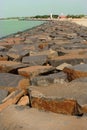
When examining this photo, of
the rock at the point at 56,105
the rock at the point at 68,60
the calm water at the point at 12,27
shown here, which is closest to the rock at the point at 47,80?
the rock at the point at 56,105

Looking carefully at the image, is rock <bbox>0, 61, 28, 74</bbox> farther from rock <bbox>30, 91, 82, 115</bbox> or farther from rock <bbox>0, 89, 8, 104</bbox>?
rock <bbox>30, 91, 82, 115</bbox>

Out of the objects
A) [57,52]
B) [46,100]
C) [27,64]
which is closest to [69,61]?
[27,64]

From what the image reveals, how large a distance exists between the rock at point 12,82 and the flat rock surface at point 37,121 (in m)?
0.74

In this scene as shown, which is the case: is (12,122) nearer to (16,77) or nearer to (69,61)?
(16,77)

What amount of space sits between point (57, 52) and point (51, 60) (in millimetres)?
802

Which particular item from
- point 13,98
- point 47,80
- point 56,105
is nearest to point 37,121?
point 56,105

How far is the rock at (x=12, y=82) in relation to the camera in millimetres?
2779

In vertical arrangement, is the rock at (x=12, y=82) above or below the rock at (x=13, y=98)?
below

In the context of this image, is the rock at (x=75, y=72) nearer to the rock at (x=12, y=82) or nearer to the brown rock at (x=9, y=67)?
the rock at (x=12, y=82)

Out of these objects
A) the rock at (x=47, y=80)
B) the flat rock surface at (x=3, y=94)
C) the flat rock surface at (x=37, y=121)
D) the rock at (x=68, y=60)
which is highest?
the flat rock surface at (x=37, y=121)

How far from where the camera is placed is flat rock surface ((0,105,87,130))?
178cm

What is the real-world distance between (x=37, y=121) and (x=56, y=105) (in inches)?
9.7

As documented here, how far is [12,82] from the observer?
2867 millimetres

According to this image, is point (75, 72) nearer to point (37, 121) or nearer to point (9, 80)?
point (9, 80)
